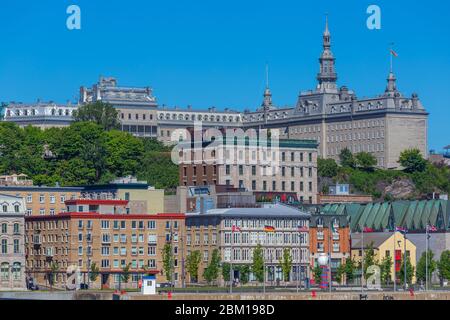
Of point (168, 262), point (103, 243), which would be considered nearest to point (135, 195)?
point (103, 243)

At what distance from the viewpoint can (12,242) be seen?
489 ft

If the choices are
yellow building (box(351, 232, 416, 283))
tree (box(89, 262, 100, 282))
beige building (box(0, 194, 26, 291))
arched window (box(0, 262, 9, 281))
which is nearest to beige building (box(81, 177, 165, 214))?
tree (box(89, 262, 100, 282))

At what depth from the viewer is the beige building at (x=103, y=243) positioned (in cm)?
14850

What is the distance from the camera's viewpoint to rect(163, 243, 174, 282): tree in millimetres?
149125

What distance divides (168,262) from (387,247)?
758 inches

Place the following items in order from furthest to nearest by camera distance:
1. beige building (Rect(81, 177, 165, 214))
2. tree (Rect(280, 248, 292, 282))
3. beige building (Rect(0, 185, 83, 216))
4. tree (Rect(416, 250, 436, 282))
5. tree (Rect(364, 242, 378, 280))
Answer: beige building (Rect(0, 185, 83, 216)) → beige building (Rect(81, 177, 165, 214)) → tree (Rect(280, 248, 292, 282)) → tree (Rect(364, 242, 378, 280)) → tree (Rect(416, 250, 436, 282))

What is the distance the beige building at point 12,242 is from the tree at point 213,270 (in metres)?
13.2

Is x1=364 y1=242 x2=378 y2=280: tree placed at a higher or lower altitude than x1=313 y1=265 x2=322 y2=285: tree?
higher

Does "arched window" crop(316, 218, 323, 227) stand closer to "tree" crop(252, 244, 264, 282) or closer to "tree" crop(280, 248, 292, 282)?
"tree" crop(280, 248, 292, 282)

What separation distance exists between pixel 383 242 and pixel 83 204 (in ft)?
79.4

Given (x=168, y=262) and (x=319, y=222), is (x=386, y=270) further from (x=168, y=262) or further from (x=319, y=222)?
(x=168, y=262)

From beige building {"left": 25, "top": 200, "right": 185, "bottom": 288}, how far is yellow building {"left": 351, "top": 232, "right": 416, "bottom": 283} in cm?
1482

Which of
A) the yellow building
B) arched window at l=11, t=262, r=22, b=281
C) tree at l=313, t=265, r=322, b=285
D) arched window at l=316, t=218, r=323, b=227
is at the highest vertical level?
arched window at l=316, t=218, r=323, b=227

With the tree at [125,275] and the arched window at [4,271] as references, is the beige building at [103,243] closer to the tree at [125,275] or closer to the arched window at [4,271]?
the tree at [125,275]
